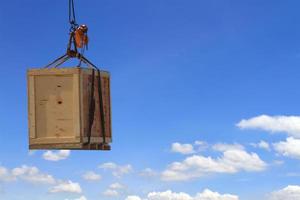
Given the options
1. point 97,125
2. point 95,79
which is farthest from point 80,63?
point 97,125

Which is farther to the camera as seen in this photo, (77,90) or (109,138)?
(109,138)

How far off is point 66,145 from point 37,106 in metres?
1.03

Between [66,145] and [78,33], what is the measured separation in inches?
89.7

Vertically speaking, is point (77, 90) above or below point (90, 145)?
above

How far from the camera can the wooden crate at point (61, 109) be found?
42.0ft

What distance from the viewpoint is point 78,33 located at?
12766 millimetres

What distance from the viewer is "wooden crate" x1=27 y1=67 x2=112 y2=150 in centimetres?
1281

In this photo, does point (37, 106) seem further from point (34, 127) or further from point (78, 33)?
point (78, 33)

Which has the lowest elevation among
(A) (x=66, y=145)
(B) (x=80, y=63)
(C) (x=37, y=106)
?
(A) (x=66, y=145)

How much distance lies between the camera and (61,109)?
12945 millimetres

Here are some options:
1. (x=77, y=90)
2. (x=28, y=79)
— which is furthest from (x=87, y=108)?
(x=28, y=79)

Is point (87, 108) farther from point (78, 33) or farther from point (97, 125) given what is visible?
point (78, 33)

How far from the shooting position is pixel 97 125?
13344 mm

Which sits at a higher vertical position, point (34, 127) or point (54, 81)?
point (54, 81)
